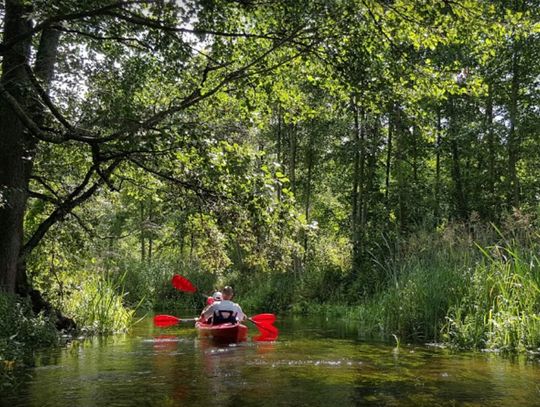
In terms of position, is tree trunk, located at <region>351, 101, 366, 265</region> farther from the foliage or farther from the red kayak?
the foliage

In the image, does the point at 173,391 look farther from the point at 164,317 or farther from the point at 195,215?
the point at 164,317

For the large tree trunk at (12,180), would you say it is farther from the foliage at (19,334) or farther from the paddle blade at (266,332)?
the paddle blade at (266,332)

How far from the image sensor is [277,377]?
6.19 meters

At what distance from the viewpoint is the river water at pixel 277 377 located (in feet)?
16.7

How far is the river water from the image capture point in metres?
5.10

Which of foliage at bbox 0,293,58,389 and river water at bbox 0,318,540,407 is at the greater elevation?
foliage at bbox 0,293,58,389

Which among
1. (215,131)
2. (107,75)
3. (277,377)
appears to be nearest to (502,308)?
(277,377)

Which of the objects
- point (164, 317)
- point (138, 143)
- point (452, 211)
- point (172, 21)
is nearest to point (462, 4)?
point (172, 21)

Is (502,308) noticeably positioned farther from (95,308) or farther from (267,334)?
(95,308)

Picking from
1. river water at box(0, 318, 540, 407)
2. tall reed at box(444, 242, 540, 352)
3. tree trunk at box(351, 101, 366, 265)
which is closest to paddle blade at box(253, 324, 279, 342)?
river water at box(0, 318, 540, 407)

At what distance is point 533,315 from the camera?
24.1 ft

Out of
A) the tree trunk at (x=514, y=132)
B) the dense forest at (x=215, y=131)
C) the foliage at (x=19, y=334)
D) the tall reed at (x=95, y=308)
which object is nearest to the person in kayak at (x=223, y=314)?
the dense forest at (x=215, y=131)

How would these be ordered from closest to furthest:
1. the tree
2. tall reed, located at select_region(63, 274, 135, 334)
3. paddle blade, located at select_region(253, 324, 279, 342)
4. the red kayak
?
the tree
the red kayak
paddle blade, located at select_region(253, 324, 279, 342)
tall reed, located at select_region(63, 274, 135, 334)

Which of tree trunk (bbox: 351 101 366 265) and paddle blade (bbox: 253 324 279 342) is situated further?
tree trunk (bbox: 351 101 366 265)
